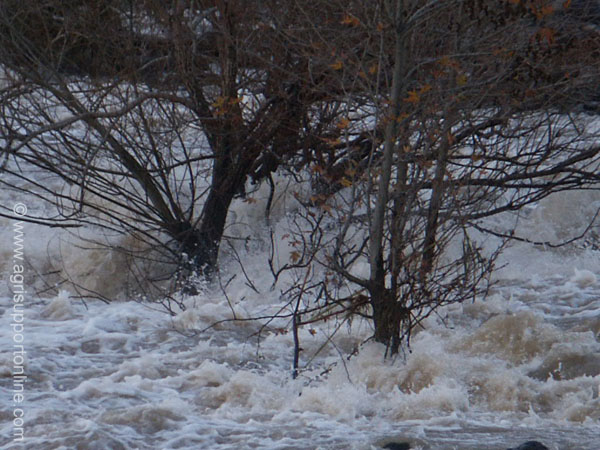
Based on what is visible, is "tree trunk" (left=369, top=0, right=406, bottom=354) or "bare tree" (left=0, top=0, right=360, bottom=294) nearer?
"tree trunk" (left=369, top=0, right=406, bottom=354)

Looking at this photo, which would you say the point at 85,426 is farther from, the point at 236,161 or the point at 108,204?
the point at 108,204

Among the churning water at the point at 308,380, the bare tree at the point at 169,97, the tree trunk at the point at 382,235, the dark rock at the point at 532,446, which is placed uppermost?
the bare tree at the point at 169,97

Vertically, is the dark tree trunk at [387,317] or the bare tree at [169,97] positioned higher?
the bare tree at [169,97]

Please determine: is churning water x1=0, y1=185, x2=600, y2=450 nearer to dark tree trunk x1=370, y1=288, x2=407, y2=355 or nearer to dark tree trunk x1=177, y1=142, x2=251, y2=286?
dark tree trunk x1=370, y1=288, x2=407, y2=355

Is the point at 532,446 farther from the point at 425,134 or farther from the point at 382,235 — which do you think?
the point at 425,134

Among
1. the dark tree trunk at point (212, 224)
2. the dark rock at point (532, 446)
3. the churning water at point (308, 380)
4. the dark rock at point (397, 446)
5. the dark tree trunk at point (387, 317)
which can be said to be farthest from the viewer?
the dark tree trunk at point (212, 224)

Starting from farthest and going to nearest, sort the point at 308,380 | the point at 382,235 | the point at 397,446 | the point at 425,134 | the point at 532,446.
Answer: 1. the point at 425,134
2. the point at 308,380
3. the point at 382,235
4. the point at 397,446
5. the point at 532,446

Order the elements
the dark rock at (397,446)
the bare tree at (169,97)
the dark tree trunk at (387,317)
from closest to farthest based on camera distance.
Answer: the dark rock at (397,446), the dark tree trunk at (387,317), the bare tree at (169,97)
